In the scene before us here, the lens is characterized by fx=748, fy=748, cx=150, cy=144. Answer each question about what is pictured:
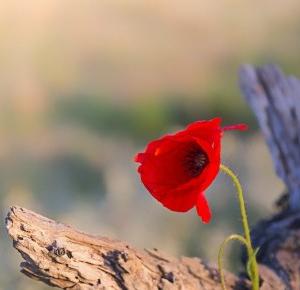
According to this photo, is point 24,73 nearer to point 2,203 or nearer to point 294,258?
point 2,203

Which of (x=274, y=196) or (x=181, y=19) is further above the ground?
(x=181, y=19)

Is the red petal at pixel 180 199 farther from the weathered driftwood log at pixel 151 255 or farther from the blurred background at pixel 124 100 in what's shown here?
the blurred background at pixel 124 100

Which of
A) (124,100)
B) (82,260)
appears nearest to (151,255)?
(82,260)

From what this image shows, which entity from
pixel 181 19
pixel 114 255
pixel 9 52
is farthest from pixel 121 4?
pixel 114 255

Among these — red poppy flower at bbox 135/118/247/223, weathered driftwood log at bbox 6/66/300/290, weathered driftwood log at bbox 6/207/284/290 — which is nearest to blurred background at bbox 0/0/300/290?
weathered driftwood log at bbox 6/66/300/290

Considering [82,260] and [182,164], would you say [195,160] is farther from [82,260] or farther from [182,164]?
[82,260]
